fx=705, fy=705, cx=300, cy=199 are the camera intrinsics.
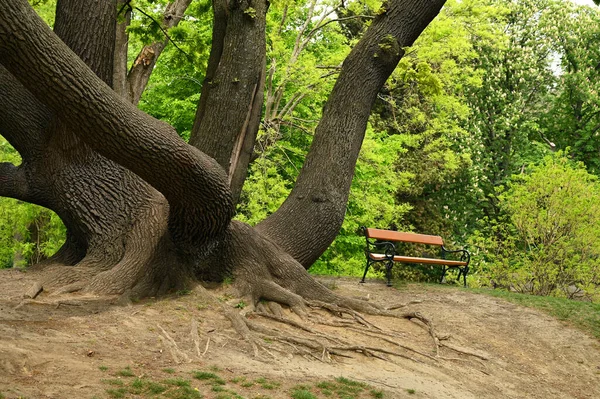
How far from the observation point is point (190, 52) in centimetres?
1132

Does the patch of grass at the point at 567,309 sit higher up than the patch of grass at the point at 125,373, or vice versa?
the patch of grass at the point at 567,309

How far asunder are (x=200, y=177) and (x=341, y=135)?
124 inches

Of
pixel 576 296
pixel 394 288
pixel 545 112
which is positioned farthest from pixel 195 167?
pixel 545 112

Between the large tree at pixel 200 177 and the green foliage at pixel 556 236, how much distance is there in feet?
22.7

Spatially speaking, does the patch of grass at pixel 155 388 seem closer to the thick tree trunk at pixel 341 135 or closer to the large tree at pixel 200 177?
the large tree at pixel 200 177

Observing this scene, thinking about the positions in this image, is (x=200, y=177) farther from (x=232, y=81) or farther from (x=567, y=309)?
(x=567, y=309)

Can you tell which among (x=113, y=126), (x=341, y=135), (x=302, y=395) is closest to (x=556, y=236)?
(x=341, y=135)

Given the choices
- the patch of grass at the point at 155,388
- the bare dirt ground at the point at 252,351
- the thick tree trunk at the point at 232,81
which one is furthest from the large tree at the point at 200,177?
the patch of grass at the point at 155,388

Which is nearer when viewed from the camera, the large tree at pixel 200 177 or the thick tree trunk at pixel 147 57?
the large tree at pixel 200 177

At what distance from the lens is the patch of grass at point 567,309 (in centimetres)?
1053

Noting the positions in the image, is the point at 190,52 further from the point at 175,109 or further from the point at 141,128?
the point at 175,109

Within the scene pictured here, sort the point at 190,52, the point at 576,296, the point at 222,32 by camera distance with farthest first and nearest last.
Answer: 1. the point at 576,296
2. the point at 190,52
3. the point at 222,32

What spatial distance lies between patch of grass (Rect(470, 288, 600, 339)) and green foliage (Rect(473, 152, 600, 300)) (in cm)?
349

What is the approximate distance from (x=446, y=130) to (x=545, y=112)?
885 cm
